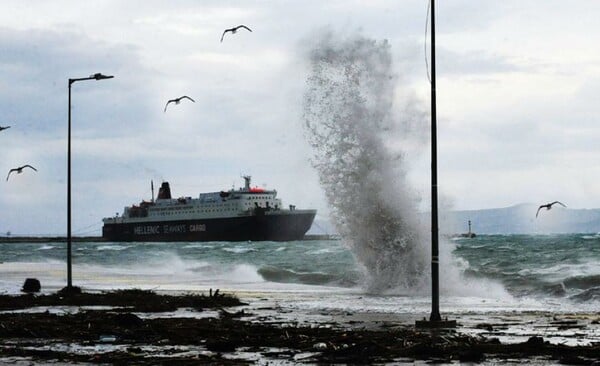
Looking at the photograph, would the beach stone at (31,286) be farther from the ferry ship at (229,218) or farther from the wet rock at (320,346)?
the ferry ship at (229,218)

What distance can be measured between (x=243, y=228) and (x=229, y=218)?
10.6 ft

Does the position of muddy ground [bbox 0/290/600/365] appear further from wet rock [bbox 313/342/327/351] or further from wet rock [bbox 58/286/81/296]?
wet rock [bbox 58/286/81/296]

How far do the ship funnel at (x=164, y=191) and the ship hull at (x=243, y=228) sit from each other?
1411 centimetres

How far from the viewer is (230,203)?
162 meters

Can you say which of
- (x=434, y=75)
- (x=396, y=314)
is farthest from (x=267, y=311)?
(x=434, y=75)

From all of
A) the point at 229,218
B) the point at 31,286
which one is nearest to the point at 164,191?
the point at 229,218

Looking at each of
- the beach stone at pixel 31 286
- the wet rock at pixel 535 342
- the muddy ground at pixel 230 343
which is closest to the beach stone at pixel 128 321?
the muddy ground at pixel 230 343

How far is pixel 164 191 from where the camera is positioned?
19475 centimetres

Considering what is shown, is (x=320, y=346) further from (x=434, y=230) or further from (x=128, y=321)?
(x=128, y=321)

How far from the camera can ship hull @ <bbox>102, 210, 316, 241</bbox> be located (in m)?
158

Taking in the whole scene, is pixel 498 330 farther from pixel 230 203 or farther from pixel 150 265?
pixel 230 203

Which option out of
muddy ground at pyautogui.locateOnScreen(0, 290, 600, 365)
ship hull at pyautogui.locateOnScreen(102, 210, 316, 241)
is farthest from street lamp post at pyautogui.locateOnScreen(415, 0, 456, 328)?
ship hull at pyautogui.locateOnScreen(102, 210, 316, 241)

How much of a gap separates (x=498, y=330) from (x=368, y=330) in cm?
286

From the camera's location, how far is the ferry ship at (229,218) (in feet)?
521
